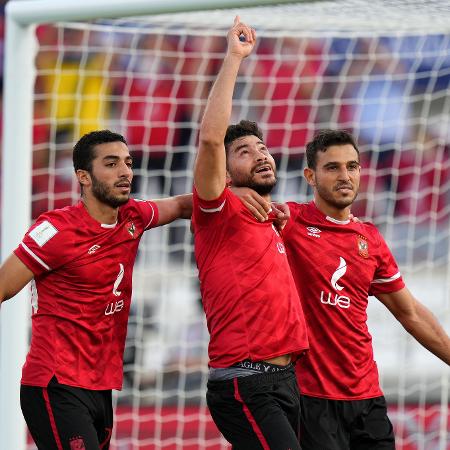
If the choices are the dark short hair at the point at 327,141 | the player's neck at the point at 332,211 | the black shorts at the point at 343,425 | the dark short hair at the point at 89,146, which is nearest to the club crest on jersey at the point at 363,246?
the player's neck at the point at 332,211

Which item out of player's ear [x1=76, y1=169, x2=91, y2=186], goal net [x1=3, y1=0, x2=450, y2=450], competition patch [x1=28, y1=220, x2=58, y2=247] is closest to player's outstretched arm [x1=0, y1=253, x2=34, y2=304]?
competition patch [x1=28, y1=220, x2=58, y2=247]

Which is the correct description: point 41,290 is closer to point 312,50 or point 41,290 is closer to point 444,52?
point 444,52

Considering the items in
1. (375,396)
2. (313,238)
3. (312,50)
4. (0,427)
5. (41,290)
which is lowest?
(0,427)

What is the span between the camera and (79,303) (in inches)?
170

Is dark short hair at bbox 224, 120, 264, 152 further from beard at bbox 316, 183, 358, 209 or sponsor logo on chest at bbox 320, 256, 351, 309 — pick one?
sponsor logo on chest at bbox 320, 256, 351, 309

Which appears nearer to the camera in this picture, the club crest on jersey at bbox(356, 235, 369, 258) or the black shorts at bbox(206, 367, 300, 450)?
the black shorts at bbox(206, 367, 300, 450)

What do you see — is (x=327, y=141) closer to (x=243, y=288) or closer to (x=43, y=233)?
(x=243, y=288)

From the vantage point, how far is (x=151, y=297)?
8.02m

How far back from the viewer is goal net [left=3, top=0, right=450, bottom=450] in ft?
25.4

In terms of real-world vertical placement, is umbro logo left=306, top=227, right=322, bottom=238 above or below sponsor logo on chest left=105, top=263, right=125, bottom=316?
above

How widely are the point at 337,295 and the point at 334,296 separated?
15 millimetres

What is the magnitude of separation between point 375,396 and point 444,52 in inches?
143

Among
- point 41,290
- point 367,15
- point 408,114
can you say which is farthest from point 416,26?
point 41,290

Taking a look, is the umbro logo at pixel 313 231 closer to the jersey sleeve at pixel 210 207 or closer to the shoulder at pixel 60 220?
the jersey sleeve at pixel 210 207
